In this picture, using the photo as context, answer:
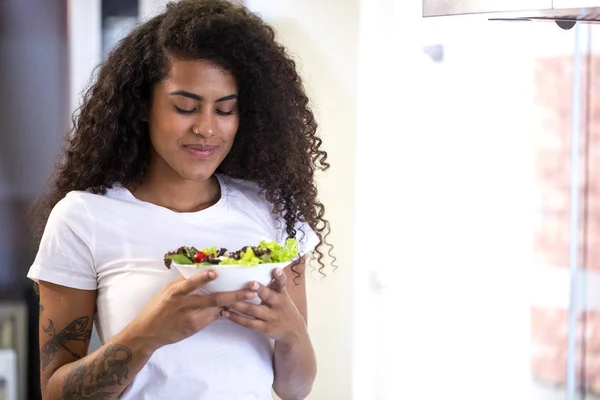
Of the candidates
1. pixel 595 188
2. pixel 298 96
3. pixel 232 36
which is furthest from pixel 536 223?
pixel 232 36

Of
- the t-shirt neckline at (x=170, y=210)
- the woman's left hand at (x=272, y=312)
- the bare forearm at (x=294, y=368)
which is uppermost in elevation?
the t-shirt neckline at (x=170, y=210)

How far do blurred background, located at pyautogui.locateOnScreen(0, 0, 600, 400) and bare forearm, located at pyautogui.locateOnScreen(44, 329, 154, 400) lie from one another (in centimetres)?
112

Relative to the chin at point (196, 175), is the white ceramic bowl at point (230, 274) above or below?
below

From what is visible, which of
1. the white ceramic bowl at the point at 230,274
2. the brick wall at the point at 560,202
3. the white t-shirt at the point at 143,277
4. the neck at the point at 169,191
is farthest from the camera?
the brick wall at the point at 560,202

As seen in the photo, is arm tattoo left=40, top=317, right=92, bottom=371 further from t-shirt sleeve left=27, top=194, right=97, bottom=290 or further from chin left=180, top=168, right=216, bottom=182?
chin left=180, top=168, right=216, bottom=182

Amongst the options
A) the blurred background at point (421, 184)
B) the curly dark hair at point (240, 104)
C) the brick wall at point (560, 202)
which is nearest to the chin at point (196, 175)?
the curly dark hair at point (240, 104)

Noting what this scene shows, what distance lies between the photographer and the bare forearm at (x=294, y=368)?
144 centimetres

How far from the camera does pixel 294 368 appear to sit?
1474 millimetres

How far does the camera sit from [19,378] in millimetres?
2484

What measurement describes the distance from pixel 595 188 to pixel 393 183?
0.69m

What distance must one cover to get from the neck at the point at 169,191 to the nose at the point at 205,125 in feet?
0.49

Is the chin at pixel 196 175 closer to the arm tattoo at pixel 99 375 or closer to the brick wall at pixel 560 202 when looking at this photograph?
the arm tattoo at pixel 99 375

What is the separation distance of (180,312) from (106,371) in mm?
174

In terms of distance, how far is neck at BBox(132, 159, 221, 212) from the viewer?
1463 mm
